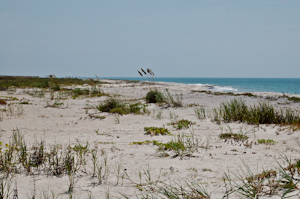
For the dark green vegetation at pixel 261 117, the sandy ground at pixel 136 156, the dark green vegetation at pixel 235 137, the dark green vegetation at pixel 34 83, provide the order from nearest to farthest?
the sandy ground at pixel 136 156 < the dark green vegetation at pixel 235 137 < the dark green vegetation at pixel 261 117 < the dark green vegetation at pixel 34 83

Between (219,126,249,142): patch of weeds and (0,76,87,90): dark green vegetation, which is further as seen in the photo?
(0,76,87,90): dark green vegetation

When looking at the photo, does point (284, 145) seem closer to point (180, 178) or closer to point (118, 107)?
point (180, 178)

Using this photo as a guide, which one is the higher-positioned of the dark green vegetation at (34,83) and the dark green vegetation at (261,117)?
the dark green vegetation at (34,83)

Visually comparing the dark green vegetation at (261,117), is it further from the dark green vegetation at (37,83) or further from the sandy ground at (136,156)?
the dark green vegetation at (37,83)

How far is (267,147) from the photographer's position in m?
4.62

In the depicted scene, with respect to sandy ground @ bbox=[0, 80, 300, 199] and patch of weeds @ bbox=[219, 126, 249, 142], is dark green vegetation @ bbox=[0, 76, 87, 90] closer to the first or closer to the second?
sandy ground @ bbox=[0, 80, 300, 199]

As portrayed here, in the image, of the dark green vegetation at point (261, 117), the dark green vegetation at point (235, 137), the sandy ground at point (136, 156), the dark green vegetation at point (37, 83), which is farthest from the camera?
the dark green vegetation at point (37, 83)

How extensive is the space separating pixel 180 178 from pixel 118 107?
6642mm

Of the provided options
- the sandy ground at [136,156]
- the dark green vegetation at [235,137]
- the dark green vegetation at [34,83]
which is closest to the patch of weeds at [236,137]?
the dark green vegetation at [235,137]

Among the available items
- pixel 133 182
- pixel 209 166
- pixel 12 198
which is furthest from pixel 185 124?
pixel 12 198

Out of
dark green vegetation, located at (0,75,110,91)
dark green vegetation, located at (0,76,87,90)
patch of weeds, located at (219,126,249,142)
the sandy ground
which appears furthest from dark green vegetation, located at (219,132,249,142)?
dark green vegetation, located at (0,76,87,90)

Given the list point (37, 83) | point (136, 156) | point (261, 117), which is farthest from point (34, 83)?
point (136, 156)

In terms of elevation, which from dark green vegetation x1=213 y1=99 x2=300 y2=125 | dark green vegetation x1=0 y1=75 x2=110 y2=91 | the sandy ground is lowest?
the sandy ground

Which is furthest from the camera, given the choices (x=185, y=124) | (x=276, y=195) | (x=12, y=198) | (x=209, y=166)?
(x=185, y=124)
